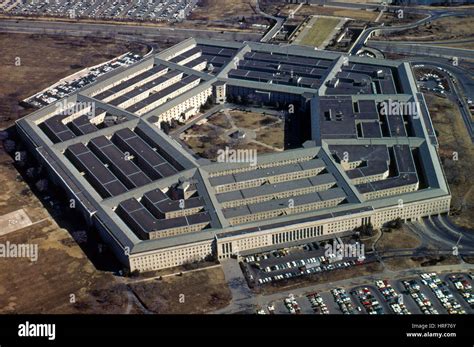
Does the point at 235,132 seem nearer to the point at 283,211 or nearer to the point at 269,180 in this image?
the point at 269,180

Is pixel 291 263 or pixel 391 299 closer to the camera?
pixel 391 299

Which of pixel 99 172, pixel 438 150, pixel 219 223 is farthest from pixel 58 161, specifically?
pixel 438 150

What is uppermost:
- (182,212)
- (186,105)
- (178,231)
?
(186,105)

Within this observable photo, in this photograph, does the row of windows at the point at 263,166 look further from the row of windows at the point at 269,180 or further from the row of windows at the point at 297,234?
the row of windows at the point at 297,234

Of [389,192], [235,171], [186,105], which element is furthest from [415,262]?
[186,105]

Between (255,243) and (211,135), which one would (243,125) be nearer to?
(211,135)
